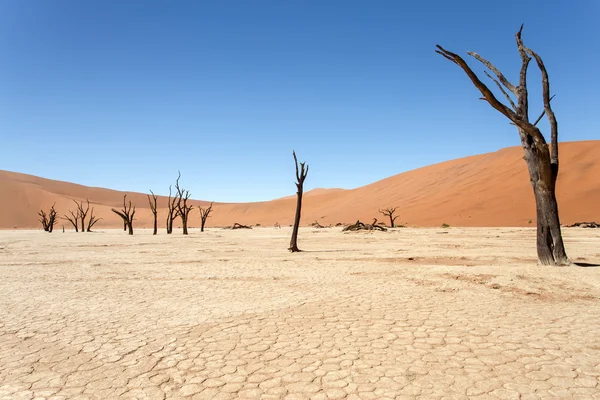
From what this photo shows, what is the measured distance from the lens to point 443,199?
38938mm

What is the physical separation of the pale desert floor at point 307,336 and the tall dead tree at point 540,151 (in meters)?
0.62

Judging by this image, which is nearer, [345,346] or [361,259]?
[345,346]

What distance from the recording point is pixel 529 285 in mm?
6543

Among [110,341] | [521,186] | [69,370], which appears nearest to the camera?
[69,370]

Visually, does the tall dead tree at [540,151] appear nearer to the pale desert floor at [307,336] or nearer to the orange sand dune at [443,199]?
the pale desert floor at [307,336]

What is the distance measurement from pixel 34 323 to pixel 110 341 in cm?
147

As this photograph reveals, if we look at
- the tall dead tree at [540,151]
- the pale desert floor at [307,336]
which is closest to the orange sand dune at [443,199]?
the tall dead tree at [540,151]

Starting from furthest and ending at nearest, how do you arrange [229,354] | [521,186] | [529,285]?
[521,186]
[529,285]
[229,354]

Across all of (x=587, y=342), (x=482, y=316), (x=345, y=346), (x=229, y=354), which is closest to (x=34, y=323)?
(x=229, y=354)

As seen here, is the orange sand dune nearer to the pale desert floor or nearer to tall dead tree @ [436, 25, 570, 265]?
tall dead tree @ [436, 25, 570, 265]

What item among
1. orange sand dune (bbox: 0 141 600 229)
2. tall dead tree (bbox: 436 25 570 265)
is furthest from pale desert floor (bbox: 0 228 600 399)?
orange sand dune (bbox: 0 141 600 229)

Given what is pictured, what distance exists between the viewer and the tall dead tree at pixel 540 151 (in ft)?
26.8

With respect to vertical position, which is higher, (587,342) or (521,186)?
(521,186)

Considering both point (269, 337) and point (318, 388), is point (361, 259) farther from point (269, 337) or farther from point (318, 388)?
point (318, 388)
